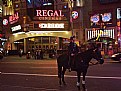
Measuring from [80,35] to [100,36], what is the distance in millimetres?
4559

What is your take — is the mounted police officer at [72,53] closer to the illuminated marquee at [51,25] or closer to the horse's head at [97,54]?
the horse's head at [97,54]

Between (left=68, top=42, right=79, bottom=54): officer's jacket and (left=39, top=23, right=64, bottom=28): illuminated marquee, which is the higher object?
(left=39, top=23, right=64, bottom=28): illuminated marquee

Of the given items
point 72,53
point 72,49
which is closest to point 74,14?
point 72,49

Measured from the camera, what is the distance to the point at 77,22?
5950 centimetres

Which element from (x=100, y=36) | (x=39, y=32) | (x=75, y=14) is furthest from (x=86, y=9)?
(x=39, y=32)

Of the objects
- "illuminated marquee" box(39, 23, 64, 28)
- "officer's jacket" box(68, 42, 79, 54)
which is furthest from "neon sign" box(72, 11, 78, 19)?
"officer's jacket" box(68, 42, 79, 54)

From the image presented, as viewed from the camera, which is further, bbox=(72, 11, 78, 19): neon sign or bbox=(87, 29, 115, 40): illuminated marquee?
bbox=(72, 11, 78, 19): neon sign

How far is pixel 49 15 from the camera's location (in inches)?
2382

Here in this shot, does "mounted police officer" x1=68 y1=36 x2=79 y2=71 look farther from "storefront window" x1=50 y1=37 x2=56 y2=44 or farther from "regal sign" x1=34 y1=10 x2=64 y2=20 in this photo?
"storefront window" x1=50 y1=37 x2=56 y2=44

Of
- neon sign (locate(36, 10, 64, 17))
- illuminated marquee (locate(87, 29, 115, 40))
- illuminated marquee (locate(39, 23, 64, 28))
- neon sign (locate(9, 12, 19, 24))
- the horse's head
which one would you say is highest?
neon sign (locate(36, 10, 64, 17))

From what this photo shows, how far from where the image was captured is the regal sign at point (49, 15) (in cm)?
6006

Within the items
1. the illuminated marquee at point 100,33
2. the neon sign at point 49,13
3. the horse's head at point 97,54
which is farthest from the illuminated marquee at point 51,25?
the horse's head at point 97,54

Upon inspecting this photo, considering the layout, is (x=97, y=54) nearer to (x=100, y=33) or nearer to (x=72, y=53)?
(x=72, y=53)

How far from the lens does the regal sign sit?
60.1 m
